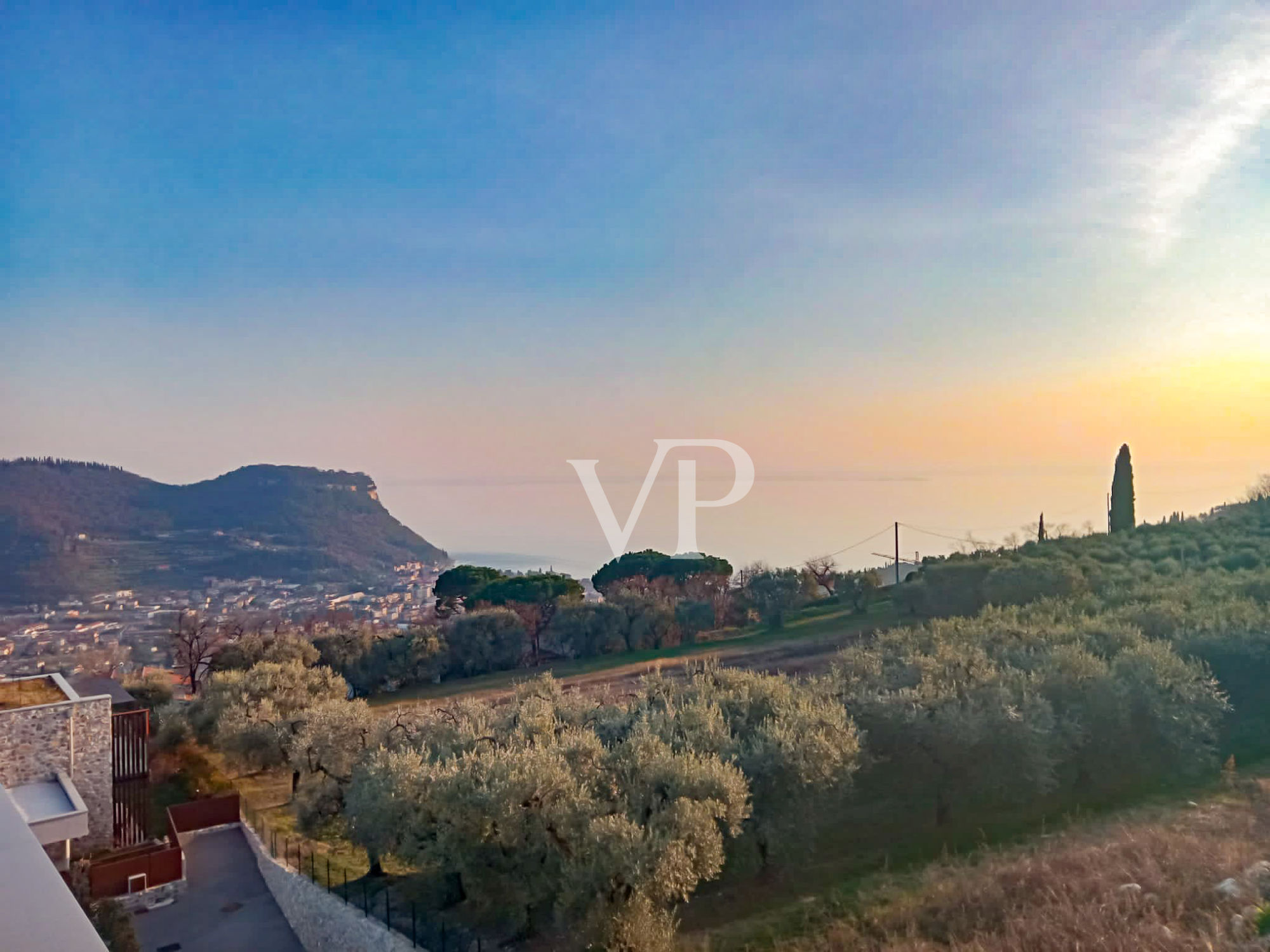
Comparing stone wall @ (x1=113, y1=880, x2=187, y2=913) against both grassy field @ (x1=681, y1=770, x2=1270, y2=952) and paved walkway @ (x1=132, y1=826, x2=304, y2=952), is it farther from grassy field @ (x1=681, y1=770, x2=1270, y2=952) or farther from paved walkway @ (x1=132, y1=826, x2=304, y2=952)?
grassy field @ (x1=681, y1=770, x2=1270, y2=952)

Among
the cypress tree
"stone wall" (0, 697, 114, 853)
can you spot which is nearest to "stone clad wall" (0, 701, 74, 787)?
"stone wall" (0, 697, 114, 853)

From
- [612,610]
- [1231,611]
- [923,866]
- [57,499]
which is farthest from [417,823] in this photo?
[57,499]

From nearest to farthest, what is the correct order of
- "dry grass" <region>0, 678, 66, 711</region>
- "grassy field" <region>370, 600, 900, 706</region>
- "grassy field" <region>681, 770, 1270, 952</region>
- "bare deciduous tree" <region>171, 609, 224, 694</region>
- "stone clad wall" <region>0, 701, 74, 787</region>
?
1. "grassy field" <region>681, 770, 1270, 952</region>
2. "stone clad wall" <region>0, 701, 74, 787</region>
3. "dry grass" <region>0, 678, 66, 711</region>
4. "grassy field" <region>370, 600, 900, 706</region>
5. "bare deciduous tree" <region>171, 609, 224, 694</region>

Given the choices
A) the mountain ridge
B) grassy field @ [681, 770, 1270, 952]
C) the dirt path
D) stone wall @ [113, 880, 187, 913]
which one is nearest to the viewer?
grassy field @ [681, 770, 1270, 952]

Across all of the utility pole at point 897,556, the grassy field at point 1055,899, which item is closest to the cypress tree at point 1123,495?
the utility pole at point 897,556

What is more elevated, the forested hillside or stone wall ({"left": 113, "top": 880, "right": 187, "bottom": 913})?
the forested hillside

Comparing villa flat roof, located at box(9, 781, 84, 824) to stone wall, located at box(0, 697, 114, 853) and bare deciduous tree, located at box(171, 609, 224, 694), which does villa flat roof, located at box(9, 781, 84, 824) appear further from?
bare deciduous tree, located at box(171, 609, 224, 694)

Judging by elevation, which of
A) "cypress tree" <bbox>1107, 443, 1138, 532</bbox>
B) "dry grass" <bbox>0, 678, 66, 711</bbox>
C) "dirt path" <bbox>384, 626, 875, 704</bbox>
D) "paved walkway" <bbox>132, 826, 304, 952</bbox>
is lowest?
"paved walkway" <bbox>132, 826, 304, 952</bbox>

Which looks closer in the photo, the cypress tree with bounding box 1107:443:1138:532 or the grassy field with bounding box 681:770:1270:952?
the grassy field with bounding box 681:770:1270:952
